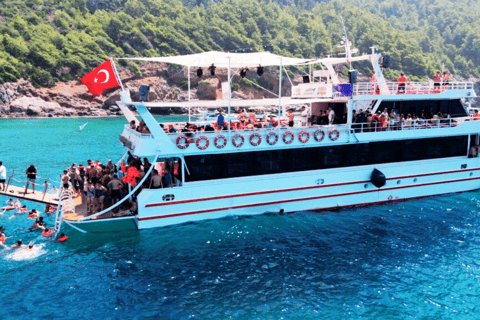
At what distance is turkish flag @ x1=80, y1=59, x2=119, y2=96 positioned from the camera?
52.1ft

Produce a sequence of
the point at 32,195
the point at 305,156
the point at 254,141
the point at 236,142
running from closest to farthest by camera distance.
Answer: the point at 32,195 < the point at 236,142 < the point at 254,141 < the point at 305,156

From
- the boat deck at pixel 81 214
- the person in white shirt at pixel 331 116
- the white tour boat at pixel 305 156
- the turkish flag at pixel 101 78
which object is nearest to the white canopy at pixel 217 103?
the white tour boat at pixel 305 156

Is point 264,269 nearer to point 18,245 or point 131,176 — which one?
point 131,176

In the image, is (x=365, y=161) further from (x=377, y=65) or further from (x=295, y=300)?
(x=295, y=300)

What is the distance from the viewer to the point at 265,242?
15.7 m

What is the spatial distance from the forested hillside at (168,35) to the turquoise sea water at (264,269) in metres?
70.5

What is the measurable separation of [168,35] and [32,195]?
3274 inches

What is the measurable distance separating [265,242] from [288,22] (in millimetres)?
113098

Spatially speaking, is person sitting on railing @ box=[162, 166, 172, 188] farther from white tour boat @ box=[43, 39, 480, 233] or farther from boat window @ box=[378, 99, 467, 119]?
boat window @ box=[378, 99, 467, 119]

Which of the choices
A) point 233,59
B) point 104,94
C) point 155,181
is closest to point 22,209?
point 155,181

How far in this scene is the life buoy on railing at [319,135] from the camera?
18422 mm

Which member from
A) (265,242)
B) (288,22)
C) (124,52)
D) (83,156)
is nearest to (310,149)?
(265,242)

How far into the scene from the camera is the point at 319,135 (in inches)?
728

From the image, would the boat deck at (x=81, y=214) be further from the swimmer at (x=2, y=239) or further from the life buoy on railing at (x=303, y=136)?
the life buoy on railing at (x=303, y=136)
